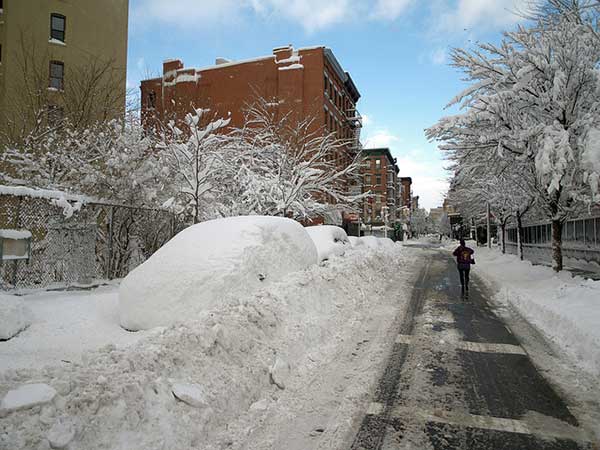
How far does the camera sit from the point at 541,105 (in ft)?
32.5

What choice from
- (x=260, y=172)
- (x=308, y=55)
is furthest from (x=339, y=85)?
(x=260, y=172)

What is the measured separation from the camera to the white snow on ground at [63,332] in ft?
14.5

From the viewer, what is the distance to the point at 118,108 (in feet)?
45.2

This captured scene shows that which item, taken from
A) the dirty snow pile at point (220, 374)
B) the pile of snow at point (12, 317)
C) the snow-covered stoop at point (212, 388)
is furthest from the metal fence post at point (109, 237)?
the snow-covered stoop at point (212, 388)

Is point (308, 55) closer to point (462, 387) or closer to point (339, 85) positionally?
point (339, 85)

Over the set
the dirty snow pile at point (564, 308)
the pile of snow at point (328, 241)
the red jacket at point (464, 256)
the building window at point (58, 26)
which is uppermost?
the building window at point (58, 26)

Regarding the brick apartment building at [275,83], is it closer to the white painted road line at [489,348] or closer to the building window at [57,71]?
the building window at [57,71]

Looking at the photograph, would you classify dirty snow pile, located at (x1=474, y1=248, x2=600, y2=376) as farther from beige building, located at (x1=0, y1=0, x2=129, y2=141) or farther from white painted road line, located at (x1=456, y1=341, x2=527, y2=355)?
beige building, located at (x1=0, y1=0, x2=129, y2=141)

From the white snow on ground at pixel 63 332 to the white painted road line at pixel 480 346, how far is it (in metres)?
4.03

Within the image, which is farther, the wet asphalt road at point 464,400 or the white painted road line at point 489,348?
→ the white painted road line at point 489,348

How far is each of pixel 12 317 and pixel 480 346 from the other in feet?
21.8

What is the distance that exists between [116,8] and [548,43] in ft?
84.5

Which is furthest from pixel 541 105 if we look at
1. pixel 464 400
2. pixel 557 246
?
pixel 464 400

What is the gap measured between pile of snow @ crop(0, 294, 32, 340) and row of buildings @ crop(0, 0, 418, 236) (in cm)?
804
